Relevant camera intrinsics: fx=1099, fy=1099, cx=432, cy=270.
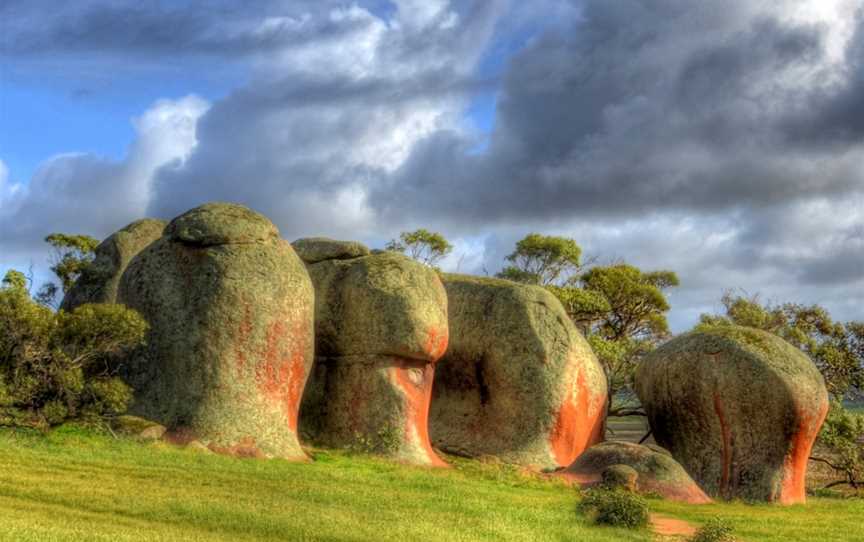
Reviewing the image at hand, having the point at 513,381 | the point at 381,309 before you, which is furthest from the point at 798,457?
the point at 381,309

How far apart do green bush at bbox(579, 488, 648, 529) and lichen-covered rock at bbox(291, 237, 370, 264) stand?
11.6 m

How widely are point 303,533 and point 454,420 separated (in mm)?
16467

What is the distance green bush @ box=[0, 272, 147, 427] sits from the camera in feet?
85.4

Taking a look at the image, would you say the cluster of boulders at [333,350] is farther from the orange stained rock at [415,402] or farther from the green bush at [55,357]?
the green bush at [55,357]

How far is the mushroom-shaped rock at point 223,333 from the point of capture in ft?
89.0

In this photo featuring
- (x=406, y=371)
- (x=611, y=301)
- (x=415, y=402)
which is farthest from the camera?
(x=611, y=301)

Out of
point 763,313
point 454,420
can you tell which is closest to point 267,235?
point 454,420

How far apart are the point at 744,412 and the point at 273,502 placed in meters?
17.6

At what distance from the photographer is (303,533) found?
18.2m

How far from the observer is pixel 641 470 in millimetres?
29141

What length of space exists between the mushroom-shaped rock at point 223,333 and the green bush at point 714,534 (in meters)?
10.4

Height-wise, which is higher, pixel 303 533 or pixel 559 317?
pixel 559 317

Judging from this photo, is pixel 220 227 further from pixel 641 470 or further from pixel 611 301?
pixel 611 301

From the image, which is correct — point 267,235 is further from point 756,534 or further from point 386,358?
point 756,534
